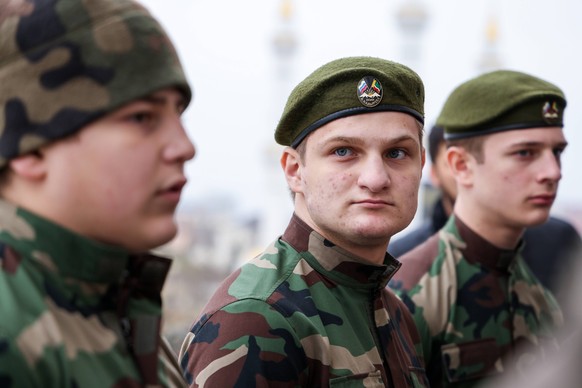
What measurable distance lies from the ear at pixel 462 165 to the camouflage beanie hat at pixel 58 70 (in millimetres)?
2482

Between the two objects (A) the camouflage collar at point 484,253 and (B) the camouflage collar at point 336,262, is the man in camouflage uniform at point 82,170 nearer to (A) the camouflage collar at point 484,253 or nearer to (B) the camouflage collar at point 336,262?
(B) the camouflage collar at point 336,262

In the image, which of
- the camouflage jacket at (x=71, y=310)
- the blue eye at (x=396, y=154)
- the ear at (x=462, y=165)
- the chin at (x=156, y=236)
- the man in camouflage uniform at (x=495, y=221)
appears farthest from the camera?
the ear at (x=462, y=165)

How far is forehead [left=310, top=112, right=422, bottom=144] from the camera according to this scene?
8.89 feet

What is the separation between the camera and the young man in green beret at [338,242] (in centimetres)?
253

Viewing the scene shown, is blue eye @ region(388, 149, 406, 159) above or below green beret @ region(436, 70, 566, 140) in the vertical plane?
above

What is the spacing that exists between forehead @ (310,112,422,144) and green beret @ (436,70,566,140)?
126cm

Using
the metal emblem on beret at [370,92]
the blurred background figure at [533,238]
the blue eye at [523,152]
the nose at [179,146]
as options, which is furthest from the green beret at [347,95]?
the blurred background figure at [533,238]

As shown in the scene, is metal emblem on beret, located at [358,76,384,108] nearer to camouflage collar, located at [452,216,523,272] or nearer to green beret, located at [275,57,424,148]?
green beret, located at [275,57,424,148]

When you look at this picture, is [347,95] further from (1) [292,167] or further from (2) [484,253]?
(2) [484,253]

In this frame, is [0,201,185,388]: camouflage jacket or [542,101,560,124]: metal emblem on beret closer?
[0,201,185,388]: camouflage jacket

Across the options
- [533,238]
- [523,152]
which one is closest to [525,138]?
[523,152]

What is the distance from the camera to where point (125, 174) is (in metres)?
1.75

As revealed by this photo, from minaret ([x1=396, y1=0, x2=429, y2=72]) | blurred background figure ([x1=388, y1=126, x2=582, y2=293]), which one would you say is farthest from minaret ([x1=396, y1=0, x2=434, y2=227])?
blurred background figure ([x1=388, y1=126, x2=582, y2=293])

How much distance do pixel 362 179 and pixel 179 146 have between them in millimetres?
955
